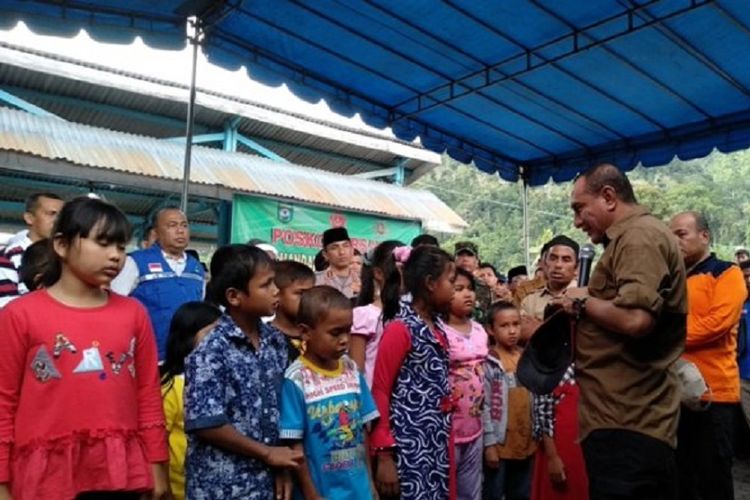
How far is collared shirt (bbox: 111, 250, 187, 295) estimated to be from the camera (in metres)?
4.00

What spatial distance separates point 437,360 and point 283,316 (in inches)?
30.5

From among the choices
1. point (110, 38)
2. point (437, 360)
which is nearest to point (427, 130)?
point (110, 38)

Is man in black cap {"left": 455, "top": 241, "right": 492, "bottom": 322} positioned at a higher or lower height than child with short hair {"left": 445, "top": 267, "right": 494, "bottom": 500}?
higher

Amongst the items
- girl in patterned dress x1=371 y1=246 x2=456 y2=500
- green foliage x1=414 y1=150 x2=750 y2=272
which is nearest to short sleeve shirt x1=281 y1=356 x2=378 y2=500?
girl in patterned dress x1=371 y1=246 x2=456 y2=500

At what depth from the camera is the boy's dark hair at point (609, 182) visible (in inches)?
94.6

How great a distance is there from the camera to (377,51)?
16.9 feet

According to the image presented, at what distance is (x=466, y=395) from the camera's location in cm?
296

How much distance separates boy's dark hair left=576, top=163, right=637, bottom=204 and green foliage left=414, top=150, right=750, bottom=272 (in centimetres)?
2420

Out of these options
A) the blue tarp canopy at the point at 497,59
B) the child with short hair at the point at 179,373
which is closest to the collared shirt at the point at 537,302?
the blue tarp canopy at the point at 497,59

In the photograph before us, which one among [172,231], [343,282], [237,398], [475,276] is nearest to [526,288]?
[475,276]

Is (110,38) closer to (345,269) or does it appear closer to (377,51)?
(377,51)

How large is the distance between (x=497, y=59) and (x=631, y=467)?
3779 mm

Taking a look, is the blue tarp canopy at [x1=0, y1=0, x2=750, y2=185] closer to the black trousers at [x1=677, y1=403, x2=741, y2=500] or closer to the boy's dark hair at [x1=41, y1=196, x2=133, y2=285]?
the black trousers at [x1=677, y1=403, x2=741, y2=500]

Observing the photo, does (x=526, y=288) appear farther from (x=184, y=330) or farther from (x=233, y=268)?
(x=233, y=268)
